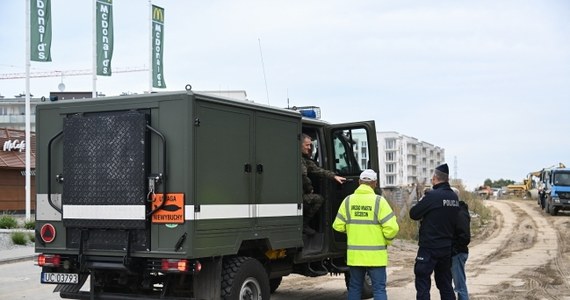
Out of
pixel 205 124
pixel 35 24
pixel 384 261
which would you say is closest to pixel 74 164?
pixel 205 124

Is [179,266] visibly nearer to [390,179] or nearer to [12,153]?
[12,153]

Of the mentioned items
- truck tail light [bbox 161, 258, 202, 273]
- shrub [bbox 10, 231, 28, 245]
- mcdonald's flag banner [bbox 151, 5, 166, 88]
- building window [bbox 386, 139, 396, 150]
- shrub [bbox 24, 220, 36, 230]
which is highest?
building window [bbox 386, 139, 396, 150]

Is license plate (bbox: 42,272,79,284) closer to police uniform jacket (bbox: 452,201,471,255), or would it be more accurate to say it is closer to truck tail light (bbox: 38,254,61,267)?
truck tail light (bbox: 38,254,61,267)

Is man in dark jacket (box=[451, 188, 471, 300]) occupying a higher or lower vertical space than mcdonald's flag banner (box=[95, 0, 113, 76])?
lower

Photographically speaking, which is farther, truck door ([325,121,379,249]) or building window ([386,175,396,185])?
building window ([386,175,396,185])

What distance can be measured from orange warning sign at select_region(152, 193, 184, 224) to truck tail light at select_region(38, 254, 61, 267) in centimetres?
150

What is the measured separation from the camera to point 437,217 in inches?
331

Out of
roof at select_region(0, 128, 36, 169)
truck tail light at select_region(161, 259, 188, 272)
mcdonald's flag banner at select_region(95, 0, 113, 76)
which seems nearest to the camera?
truck tail light at select_region(161, 259, 188, 272)

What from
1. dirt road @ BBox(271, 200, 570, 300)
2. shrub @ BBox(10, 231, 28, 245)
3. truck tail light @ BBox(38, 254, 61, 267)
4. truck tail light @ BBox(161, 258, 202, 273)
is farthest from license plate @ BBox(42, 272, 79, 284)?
shrub @ BBox(10, 231, 28, 245)

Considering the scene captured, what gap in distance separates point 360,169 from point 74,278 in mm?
4545

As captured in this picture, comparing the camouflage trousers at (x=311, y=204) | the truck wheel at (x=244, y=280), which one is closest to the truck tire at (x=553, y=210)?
the camouflage trousers at (x=311, y=204)

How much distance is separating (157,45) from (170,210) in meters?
20.0

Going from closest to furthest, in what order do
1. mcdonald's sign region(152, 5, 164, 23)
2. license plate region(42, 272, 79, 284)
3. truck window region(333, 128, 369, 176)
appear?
license plate region(42, 272, 79, 284), truck window region(333, 128, 369, 176), mcdonald's sign region(152, 5, 164, 23)

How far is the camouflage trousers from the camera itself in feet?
32.0
